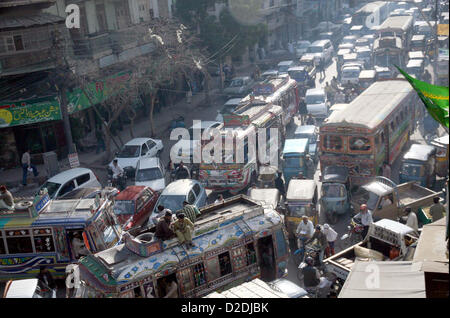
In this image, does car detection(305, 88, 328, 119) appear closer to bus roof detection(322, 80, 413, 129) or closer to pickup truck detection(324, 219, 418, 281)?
bus roof detection(322, 80, 413, 129)

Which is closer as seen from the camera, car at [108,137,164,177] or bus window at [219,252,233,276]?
bus window at [219,252,233,276]

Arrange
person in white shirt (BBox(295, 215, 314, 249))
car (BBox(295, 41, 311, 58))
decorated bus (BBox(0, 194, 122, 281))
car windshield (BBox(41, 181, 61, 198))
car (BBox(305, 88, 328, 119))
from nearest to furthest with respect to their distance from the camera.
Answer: decorated bus (BBox(0, 194, 122, 281)) < person in white shirt (BBox(295, 215, 314, 249)) < car windshield (BBox(41, 181, 61, 198)) < car (BBox(305, 88, 328, 119)) < car (BBox(295, 41, 311, 58))

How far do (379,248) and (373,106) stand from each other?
33.0ft

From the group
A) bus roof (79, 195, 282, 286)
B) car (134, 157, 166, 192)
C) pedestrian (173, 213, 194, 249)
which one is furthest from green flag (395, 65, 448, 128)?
car (134, 157, 166, 192)

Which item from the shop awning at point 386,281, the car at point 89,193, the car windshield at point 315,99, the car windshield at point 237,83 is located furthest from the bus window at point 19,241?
the car windshield at point 237,83

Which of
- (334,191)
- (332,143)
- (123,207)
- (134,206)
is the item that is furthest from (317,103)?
(123,207)

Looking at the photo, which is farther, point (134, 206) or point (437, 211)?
point (134, 206)

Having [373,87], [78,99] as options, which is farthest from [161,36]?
[373,87]

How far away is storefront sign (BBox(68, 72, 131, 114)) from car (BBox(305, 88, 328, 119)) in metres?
10.8

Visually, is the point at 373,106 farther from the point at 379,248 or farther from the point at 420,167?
the point at 379,248

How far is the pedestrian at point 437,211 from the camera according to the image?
15305mm

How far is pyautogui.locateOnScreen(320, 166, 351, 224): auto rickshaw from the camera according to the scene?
715 inches

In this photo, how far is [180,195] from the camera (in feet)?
60.2
